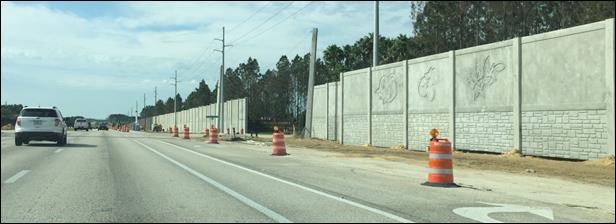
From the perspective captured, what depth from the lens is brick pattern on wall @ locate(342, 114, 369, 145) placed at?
117 feet

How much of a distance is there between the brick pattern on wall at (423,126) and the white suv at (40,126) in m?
15.5

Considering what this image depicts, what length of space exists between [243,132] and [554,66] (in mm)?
49730

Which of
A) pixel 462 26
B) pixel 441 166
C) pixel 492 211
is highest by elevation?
pixel 462 26

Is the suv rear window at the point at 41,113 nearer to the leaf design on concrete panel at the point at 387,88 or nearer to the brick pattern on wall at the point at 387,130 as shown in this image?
the brick pattern on wall at the point at 387,130

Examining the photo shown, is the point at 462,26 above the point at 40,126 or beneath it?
above

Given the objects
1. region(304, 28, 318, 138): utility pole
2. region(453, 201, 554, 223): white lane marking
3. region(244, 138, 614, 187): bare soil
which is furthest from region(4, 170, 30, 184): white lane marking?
region(304, 28, 318, 138): utility pole

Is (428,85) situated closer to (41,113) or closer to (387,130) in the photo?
(387,130)

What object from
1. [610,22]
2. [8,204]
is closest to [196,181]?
[8,204]

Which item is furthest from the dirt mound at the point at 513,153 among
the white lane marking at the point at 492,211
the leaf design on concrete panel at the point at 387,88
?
the white lane marking at the point at 492,211

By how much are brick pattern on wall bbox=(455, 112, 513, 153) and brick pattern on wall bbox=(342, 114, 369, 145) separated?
9666 millimetres

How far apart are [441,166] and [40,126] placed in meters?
16.8

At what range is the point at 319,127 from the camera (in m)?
44.6

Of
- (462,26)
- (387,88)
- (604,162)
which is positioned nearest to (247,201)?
(604,162)

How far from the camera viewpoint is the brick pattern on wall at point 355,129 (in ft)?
117
